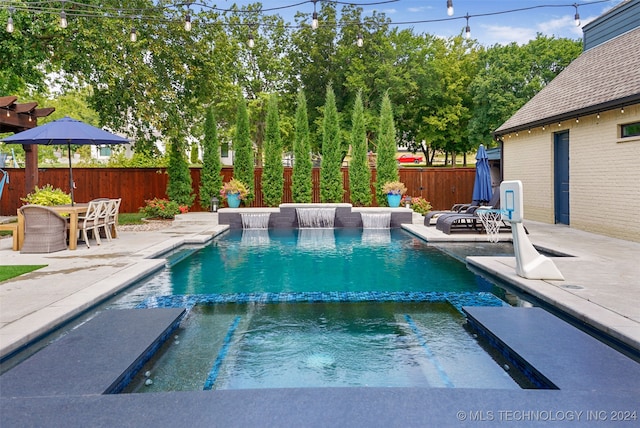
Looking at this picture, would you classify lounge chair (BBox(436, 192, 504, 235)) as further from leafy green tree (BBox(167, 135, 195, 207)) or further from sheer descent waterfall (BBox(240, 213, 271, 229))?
leafy green tree (BBox(167, 135, 195, 207))

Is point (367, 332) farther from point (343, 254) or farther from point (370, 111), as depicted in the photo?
point (370, 111)

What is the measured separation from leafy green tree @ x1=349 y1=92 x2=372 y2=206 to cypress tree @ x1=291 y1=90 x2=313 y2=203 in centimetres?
167

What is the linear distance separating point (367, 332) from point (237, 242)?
24.3 feet

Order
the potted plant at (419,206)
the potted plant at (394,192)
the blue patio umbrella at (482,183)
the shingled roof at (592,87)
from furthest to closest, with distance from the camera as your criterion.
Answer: the potted plant at (419,206) < the potted plant at (394,192) < the blue patio umbrella at (482,183) < the shingled roof at (592,87)

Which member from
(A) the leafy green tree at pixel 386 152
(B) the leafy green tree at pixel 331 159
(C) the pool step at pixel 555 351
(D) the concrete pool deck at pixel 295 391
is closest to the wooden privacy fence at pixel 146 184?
(B) the leafy green tree at pixel 331 159

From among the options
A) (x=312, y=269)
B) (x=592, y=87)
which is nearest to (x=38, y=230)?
(x=312, y=269)

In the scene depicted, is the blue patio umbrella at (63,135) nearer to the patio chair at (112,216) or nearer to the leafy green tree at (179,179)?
the patio chair at (112,216)

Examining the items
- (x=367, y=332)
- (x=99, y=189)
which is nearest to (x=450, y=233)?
(x=367, y=332)

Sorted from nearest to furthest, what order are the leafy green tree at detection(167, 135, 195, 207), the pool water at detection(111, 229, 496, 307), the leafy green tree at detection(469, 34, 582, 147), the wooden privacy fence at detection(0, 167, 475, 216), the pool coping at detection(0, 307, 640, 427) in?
the pool coping at detection(0, 307, 640, 427), the pool water at detection(111, 229, 496, 307), the leafy green tree at detection(167, 135, 195, 207), the wooden privacy fence at detection(0, 167, 475, 216), the leafy green tree at detection(469, 34, 582, 147)

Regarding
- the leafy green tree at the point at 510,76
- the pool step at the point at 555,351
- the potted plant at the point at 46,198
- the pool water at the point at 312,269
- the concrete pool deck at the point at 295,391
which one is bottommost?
the pool water at the point at 312,269

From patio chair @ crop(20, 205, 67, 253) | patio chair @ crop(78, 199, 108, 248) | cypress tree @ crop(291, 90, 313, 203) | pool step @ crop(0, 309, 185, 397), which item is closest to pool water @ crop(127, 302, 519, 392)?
pool step @ crop(0, 309, 185, 397)

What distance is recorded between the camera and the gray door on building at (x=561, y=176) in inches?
531

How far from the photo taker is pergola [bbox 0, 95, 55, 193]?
11962 millimetres

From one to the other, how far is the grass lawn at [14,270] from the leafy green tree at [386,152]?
1312cm
